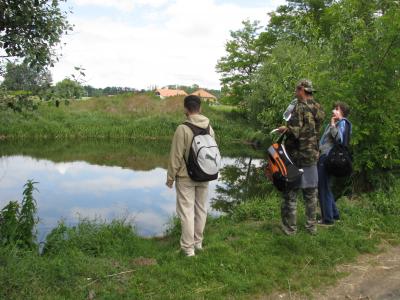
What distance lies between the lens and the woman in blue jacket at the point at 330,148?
645 cm

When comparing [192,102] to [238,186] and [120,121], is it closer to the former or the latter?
[238,186]

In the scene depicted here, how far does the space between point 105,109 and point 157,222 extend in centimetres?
2899

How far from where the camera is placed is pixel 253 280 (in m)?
4.59

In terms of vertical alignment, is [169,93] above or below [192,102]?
above

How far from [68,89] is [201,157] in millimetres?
1880

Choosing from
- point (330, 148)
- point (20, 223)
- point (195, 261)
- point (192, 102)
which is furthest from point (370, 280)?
point (20, 223)

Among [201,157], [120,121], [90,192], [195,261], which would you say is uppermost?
[120,121]

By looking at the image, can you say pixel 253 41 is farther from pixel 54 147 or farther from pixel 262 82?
pixel 54 147

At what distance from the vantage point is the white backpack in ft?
16.3

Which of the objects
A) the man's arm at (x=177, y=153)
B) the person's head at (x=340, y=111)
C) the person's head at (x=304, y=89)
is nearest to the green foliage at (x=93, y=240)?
the man's arm at (x=177, y=153)

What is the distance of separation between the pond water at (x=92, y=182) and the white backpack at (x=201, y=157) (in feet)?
13.6

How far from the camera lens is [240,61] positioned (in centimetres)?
4231

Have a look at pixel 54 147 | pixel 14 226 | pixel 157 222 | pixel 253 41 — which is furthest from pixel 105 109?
pixel 14 226

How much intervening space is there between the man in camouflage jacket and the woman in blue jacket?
70 centimetres
